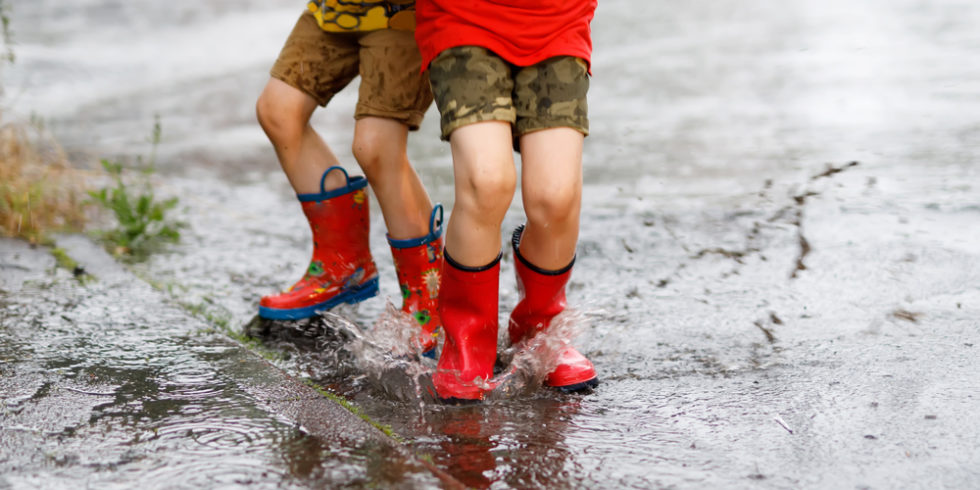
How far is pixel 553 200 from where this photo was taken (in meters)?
2.24

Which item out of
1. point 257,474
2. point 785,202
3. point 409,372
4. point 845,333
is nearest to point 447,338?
point 409,372

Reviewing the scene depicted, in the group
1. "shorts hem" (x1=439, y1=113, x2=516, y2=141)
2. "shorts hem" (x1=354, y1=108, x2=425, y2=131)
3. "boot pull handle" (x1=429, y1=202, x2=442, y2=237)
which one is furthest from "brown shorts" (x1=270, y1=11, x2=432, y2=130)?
"shorts hem" (x1=439, y1=113, x2=516, y2=141)

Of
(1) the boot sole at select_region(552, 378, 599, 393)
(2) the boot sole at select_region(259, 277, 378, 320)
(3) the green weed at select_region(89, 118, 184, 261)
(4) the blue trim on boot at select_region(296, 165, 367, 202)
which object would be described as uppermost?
(4) the blue trim on boot at select_region(296, 165, 367, 202)

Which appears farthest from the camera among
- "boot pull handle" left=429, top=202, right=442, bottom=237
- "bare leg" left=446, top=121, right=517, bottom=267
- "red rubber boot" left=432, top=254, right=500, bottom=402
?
"boot pull handle" left=429, top=202, right=442, bottom=237

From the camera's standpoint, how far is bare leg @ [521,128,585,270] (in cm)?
224

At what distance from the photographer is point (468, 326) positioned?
7.75 feet

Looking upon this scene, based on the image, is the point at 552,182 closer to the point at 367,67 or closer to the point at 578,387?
the point at 578,387

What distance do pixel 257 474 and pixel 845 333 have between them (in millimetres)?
1654

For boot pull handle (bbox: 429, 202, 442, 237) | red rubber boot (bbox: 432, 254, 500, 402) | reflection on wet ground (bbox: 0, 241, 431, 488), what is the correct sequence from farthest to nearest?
boot pull handle (bbox: 429, 202, 442, 237) → red rubber boot (bbox: 432, 254, 500, 402) → reflection on wet ground (bbox: 0, 241, 431, 488)

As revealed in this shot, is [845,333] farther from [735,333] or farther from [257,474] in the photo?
[257,474]

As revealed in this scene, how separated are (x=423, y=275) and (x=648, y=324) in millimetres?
674

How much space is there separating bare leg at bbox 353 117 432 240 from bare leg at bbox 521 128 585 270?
0.46 metres

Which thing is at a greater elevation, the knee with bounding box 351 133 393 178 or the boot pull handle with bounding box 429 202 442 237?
the knee with bounding box 351 133 393 178

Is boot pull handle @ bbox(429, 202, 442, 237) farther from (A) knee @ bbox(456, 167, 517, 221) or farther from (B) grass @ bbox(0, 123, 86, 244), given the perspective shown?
(B) grass @ bbox(0, 123, 86, 244)
